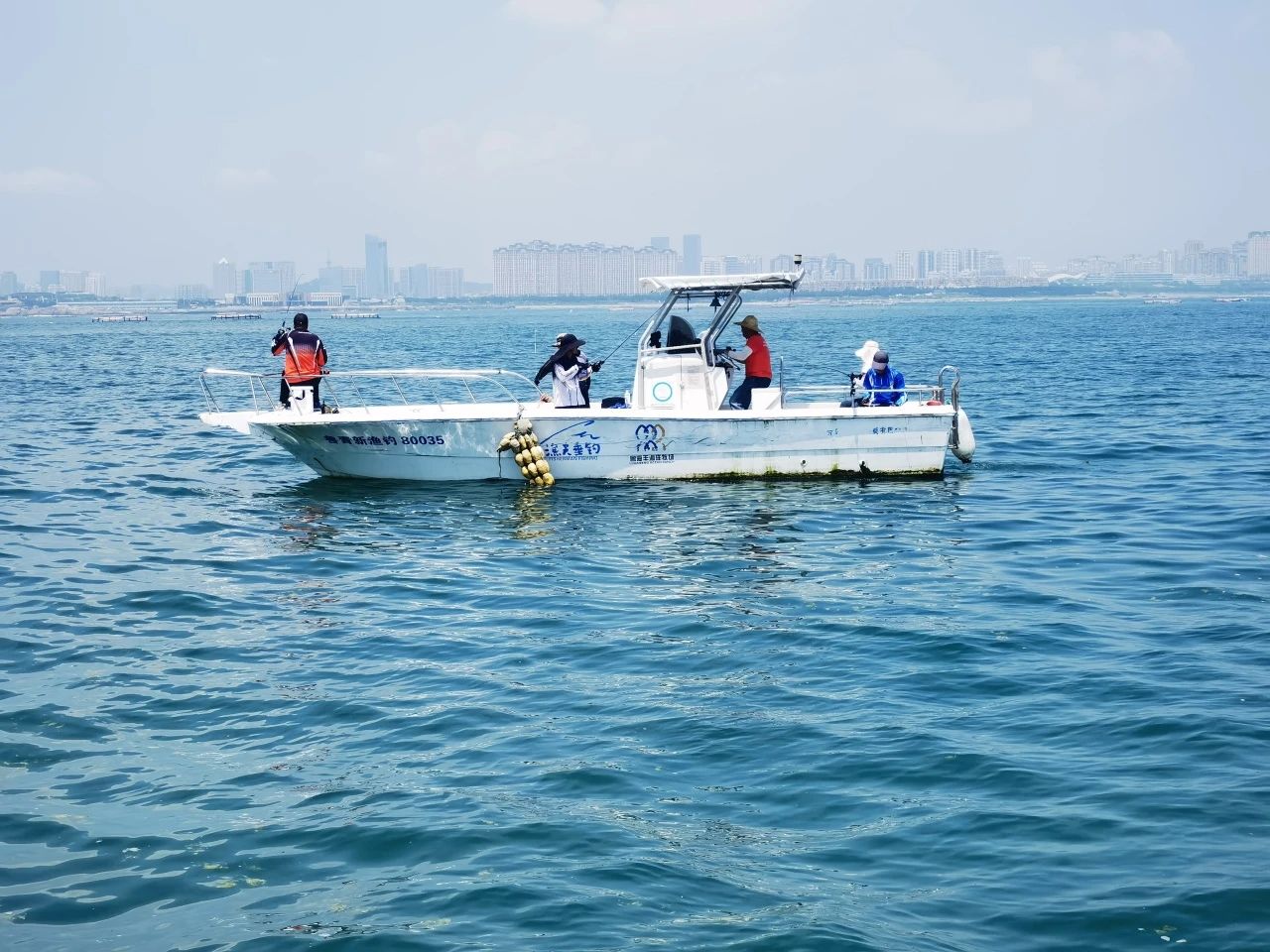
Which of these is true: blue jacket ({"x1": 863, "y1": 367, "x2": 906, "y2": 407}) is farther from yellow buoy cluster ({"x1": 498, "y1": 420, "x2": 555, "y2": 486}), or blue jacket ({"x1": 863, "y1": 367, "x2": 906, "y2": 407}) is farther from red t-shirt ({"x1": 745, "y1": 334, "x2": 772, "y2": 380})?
yellow buoy cluster ({"x1": 498, "y1": 420, "x2": 555, "y2": 486})

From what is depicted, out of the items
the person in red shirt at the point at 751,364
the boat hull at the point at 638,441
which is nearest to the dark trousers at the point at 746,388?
the person in red shirt at the point at 751,364

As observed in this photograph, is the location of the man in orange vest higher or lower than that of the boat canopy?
lower

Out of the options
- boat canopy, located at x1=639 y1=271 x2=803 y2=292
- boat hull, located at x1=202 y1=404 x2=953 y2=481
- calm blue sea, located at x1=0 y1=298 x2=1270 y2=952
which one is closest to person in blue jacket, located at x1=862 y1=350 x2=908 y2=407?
boat hull, located at x1=202 y1=404 x2=953 y2=481

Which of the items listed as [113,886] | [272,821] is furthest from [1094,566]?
[113,886]

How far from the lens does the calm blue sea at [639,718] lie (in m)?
7.01

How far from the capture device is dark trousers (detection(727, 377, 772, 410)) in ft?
67.7

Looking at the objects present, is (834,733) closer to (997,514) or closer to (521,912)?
(521,912)

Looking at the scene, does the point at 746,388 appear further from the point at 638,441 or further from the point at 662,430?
the point at 638,441

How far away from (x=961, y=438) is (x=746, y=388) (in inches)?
142

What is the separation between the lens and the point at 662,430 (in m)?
20.3

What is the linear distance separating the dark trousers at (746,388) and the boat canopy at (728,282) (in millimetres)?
1516

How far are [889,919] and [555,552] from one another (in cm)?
957

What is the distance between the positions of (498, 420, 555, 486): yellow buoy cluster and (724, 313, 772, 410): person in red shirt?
314 centimetres

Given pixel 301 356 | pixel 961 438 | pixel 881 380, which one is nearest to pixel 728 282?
Answer: pixel 881 380
